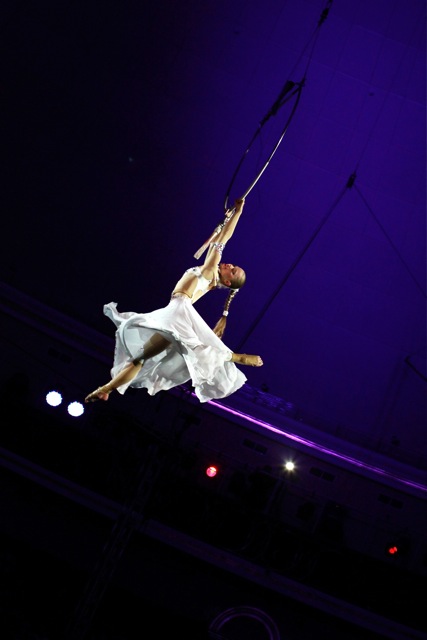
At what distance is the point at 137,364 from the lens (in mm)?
4938

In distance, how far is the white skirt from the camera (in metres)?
4.73

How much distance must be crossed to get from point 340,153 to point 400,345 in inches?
118

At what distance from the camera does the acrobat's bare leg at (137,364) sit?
4805 mm

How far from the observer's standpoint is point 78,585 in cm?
955

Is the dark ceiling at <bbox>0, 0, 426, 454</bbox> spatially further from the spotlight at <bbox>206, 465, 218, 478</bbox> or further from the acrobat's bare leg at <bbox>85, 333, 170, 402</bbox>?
the acrobat's bare leg at <bbox>85, 333, 170, 402</bbox>

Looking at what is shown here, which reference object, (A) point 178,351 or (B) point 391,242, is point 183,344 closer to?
(A) point 178,351

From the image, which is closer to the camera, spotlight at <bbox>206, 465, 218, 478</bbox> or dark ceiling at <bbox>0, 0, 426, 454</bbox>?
dark ceiling at <bbox>0, 0, 426, 454</bbox>

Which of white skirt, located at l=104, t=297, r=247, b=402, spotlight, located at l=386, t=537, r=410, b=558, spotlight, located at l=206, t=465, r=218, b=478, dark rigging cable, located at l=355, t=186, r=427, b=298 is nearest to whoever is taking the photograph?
white skirt, located at l=104, t=297, r=247, b=402

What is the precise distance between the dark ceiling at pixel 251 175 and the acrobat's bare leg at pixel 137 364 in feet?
15.2

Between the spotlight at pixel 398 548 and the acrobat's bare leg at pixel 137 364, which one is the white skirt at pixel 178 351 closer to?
the acrobat's bare leg at pixel 137 364

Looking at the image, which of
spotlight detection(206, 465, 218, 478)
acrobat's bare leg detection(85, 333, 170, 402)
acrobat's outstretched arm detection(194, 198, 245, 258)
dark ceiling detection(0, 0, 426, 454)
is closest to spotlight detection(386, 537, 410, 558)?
dark ceiling detection(0, 0, 426, 454)

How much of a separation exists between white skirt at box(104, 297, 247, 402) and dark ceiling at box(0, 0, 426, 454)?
4.41 meters

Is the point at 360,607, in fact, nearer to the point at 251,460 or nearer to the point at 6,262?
the point at 251,460

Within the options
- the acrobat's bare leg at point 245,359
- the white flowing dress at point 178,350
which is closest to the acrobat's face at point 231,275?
the white flowing dress at point 178,350
